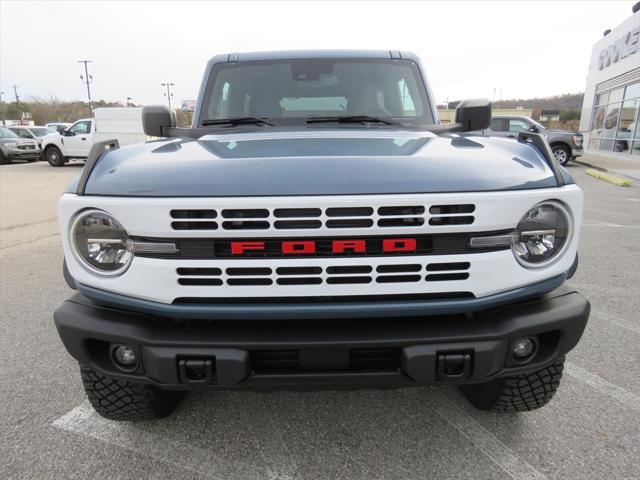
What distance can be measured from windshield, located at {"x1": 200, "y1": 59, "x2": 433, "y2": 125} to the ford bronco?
1302mm

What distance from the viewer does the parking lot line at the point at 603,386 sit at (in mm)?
2387

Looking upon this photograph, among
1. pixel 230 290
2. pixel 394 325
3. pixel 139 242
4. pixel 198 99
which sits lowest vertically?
pixel 394 325

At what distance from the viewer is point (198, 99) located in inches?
124

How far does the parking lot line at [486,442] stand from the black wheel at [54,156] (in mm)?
18813

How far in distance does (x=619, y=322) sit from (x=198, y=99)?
3.54 m

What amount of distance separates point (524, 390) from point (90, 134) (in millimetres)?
18337

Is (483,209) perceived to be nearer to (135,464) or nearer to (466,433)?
(466,433)

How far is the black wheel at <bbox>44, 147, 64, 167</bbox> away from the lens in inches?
680

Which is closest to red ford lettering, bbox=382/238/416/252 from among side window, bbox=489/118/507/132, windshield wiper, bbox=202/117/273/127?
windshield wiper, bbox=202/117/273/127

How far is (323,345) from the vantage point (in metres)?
1.56

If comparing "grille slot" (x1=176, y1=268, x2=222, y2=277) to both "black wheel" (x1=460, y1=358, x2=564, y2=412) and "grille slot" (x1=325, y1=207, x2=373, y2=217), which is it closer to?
"grille slot" (x1=325, y1=207, x2=373, y2=217)

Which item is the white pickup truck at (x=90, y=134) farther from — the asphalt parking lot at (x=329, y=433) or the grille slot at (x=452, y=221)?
the grille slot at (x=452, y=221)

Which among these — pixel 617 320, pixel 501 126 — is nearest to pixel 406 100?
pixel 617 320

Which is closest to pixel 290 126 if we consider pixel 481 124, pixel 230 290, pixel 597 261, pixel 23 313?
pixel 481 124
